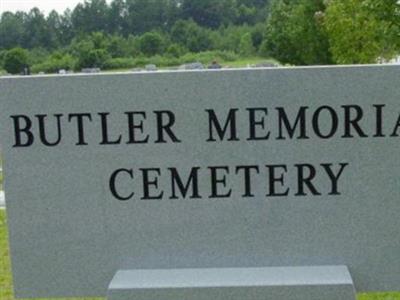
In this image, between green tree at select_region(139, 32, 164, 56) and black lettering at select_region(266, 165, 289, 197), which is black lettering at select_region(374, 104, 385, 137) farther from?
green tree at select_region(139, 32, 164, 56)

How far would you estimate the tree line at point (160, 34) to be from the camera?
3762cm

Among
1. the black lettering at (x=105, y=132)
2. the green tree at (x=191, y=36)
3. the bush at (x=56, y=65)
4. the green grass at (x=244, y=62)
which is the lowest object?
the green grass at (x=244, y=62)

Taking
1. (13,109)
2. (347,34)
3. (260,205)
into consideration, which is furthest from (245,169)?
(347,34)

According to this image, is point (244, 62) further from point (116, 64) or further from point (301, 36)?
point (301, 36)

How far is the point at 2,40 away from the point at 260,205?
7787 centimetres

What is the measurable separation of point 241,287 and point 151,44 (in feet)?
255

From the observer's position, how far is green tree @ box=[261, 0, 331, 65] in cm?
3033

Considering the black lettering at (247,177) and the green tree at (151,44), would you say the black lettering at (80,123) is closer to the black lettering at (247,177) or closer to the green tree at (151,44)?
the black lettering at (247,177)

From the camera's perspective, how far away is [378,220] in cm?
461

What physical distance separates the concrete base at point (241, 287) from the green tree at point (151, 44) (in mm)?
75272

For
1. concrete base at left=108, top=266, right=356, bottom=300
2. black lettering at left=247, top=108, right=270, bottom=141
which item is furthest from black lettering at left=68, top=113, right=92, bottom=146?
black lettering at left=247, top=108, right=270, bottom=141

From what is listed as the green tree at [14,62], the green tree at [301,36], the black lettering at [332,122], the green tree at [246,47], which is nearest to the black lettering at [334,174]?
the black lettering at [332,122]

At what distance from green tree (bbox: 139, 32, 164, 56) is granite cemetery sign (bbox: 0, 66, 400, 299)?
74956 millimetres

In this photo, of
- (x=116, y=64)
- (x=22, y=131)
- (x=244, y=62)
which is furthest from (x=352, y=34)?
(x=244, y=62)
